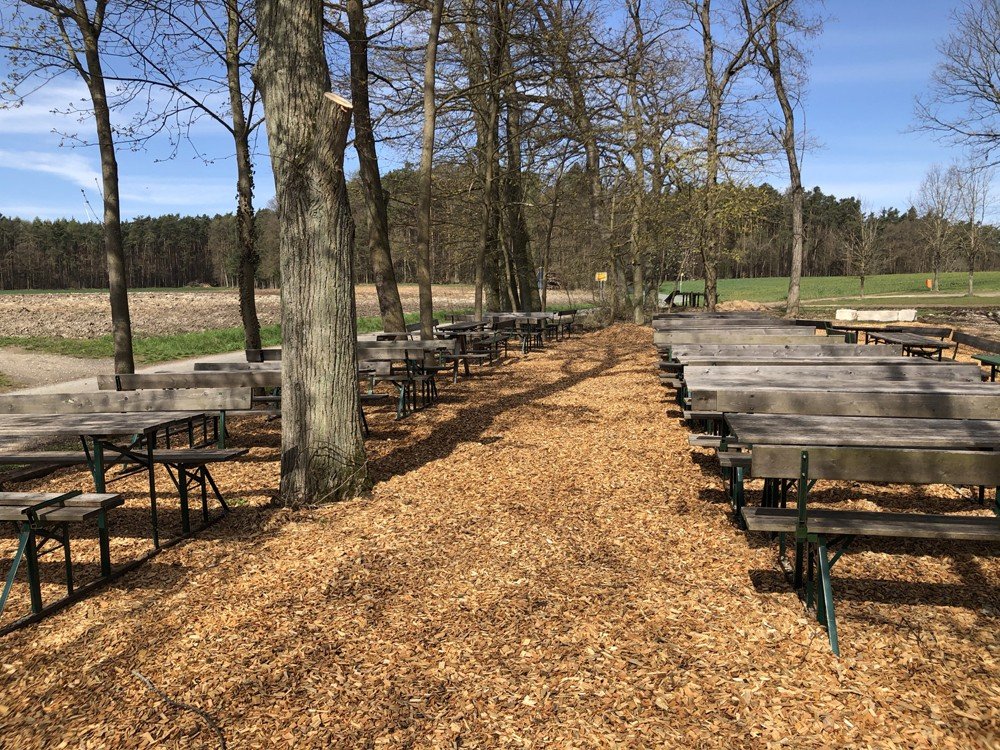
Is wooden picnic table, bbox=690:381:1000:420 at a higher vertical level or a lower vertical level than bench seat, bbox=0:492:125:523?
higher

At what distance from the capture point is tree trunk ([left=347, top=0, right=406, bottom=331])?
35.8 feet

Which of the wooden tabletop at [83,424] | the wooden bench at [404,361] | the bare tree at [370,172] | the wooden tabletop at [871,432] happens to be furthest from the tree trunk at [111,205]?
the wooden tabletop at [871,432]

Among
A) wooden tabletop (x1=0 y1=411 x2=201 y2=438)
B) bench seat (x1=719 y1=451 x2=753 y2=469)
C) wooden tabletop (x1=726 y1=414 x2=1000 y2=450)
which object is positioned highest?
wooden tabletop (x1=0 y1=411 x2=201 y2=438)

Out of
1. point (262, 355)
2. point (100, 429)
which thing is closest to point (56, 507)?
point (100, 429)

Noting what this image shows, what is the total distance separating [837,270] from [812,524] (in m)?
106

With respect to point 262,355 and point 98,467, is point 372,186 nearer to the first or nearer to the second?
point 262,355

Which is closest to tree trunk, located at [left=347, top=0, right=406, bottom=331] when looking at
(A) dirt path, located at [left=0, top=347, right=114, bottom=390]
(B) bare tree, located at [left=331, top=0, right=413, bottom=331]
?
(B) bare tree, located at [left=331, top=0, right=413, bottom=331]

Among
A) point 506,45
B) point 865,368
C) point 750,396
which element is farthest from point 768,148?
point 750,396

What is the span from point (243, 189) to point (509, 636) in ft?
30.7

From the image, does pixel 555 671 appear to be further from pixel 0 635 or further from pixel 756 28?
pixel 756 28

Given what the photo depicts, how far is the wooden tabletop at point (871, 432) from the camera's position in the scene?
3783 mm

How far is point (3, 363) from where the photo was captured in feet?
53.7

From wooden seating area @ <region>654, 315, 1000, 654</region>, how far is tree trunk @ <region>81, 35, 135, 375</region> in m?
7.30

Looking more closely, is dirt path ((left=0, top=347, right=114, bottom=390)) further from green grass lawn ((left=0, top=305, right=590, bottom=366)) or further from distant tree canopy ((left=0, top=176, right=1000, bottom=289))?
distant tree canopy ((left=0, top=176, right=1000, bottom=289))
